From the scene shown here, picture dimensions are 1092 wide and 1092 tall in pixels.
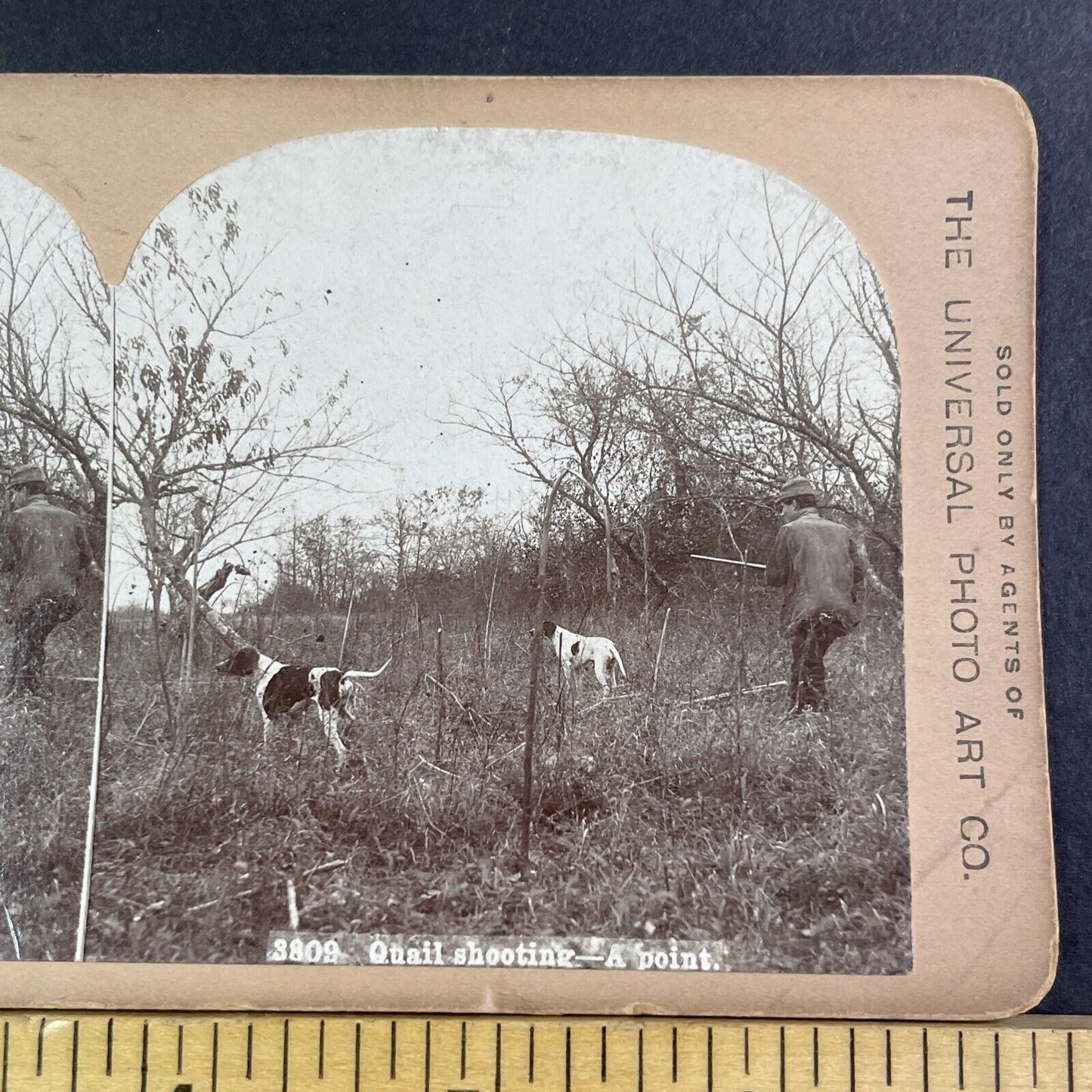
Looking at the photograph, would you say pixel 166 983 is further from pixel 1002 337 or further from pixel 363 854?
pixel 1002 337


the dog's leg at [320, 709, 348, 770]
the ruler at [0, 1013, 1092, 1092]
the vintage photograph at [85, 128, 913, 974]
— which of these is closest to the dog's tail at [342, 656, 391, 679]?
the vintage photograph at [85, 128, 913, 974]

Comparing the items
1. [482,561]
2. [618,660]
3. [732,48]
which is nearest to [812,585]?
[618,660]

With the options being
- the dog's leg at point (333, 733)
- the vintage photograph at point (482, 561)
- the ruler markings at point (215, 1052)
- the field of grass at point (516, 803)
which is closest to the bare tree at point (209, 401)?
the vintage photograph at point (482, 561)

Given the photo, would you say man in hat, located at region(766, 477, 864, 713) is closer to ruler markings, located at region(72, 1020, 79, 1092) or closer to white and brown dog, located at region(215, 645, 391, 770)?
white and brown dog, located at region(215, 645, 391, 770)

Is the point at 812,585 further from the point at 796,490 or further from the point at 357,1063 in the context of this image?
the point at 357,1063

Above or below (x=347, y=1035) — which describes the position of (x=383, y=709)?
above

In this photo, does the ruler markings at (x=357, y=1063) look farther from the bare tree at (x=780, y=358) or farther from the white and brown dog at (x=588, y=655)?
the bare tree at (x=780, y=358)

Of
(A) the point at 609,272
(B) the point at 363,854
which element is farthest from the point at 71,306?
(B) the point at 363,854
